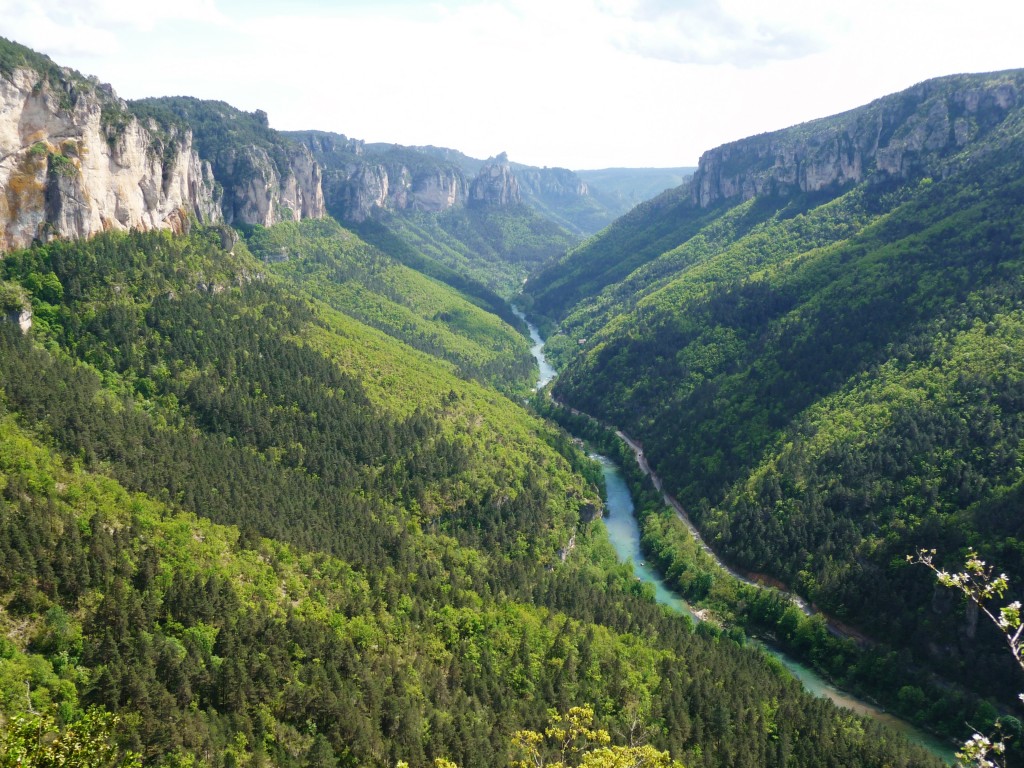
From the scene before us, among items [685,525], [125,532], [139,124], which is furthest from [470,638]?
[139,124]

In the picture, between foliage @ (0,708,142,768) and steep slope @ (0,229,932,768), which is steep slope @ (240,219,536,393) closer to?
steep slope @ (0,229,932,768)

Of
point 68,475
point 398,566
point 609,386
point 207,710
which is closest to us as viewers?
point 207,710

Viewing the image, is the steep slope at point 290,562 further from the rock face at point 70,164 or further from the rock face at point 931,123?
the rock face at point 931,123

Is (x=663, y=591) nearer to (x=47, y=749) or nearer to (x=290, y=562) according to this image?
(x=290, y=562)

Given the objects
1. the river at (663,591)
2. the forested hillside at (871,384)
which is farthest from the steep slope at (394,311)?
the river at (663,591)

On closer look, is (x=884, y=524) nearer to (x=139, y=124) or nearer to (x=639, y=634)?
(x=639, y=634)

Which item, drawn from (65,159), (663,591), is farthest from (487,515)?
(65,159)
